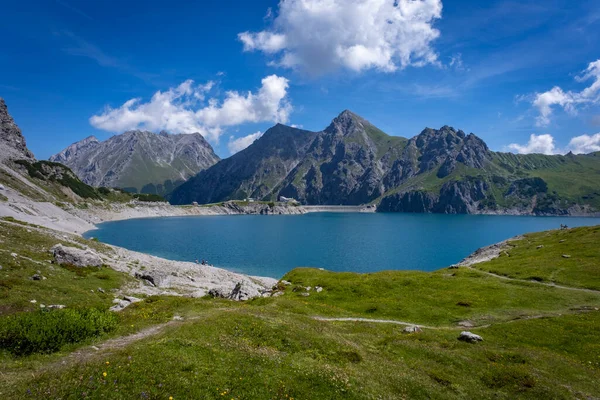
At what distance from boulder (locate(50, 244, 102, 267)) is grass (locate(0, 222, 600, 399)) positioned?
2.66 m

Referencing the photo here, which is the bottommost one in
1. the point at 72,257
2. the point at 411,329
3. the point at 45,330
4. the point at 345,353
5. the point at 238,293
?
the point at 238,293

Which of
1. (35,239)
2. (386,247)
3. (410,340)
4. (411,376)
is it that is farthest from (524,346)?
(386,247)

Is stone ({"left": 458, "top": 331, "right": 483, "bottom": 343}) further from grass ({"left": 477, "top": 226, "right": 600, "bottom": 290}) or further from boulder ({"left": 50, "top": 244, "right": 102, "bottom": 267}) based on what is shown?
boulder ({"left": 50, "top": 244, "right": 102, "bottom": 267})

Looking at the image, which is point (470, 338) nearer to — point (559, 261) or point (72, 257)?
point (559, 261)

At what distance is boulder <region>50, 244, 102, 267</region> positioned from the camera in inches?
1829

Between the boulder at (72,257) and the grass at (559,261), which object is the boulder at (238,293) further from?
the grass at (559,261)

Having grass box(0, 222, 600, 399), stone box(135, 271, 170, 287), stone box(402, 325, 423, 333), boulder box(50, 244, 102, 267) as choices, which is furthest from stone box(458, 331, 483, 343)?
boulder box(50, 244, 102, 267)

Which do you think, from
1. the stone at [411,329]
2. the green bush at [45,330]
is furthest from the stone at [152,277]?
the stone at [411,329]

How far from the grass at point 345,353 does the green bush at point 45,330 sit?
605 mm

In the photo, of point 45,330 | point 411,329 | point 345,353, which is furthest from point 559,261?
point 45,330

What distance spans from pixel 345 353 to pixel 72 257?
4488 centimetres

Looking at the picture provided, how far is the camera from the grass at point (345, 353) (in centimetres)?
1478

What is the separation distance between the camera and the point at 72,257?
156ft

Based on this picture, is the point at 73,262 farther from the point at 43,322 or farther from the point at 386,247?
the point at 386,247
